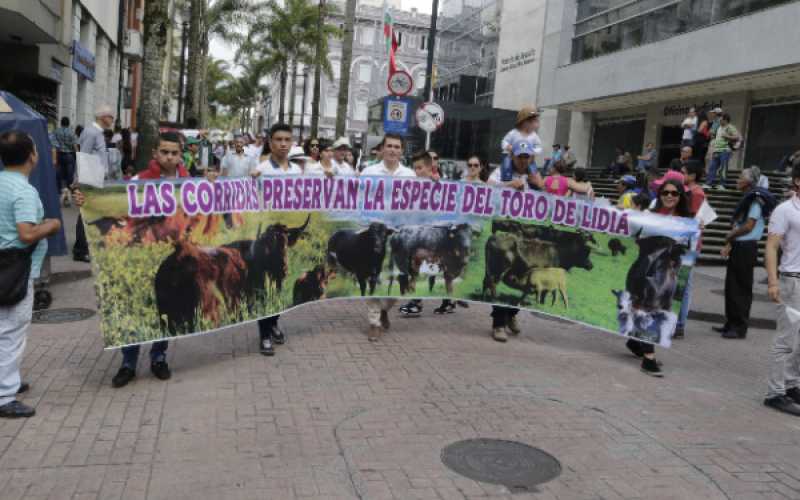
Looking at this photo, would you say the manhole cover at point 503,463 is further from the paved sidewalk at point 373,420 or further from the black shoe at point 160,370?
the black shoe at point 160,370

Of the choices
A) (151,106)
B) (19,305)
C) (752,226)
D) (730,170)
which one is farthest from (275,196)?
(730,170)

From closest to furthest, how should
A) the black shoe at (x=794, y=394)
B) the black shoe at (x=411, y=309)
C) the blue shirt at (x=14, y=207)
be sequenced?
the blue shirt at (x=14, y=207)
the black shoe at (x=794, y=394)
the black shoe at (x=411, y=309)

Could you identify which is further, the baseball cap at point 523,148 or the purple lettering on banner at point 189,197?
the baseball cap at point 523,148

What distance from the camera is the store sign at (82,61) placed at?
23.1m

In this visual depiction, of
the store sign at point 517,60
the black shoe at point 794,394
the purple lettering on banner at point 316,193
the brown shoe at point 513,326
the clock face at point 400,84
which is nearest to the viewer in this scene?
the black shoe at point 794,394

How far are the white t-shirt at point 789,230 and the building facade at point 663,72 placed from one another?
1650 centimetres

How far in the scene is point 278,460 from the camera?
4.26m

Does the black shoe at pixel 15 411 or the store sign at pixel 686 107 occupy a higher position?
the store sign at pixel 686 107

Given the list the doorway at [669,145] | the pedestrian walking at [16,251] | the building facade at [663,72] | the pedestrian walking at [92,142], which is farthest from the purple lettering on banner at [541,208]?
the doorway at [669,145]

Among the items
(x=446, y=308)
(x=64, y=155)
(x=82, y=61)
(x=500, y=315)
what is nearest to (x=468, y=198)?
(x=500, y=315)

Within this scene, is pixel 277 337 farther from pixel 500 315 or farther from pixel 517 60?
pixel 517 60

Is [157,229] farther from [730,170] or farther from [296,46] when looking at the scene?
[296,46]

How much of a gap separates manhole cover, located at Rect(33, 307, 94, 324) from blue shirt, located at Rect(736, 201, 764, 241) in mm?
7202

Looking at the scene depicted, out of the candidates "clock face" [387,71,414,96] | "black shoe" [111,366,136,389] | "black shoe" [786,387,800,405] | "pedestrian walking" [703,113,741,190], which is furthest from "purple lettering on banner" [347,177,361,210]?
"pedestrian walking" [703,113,741,190]
